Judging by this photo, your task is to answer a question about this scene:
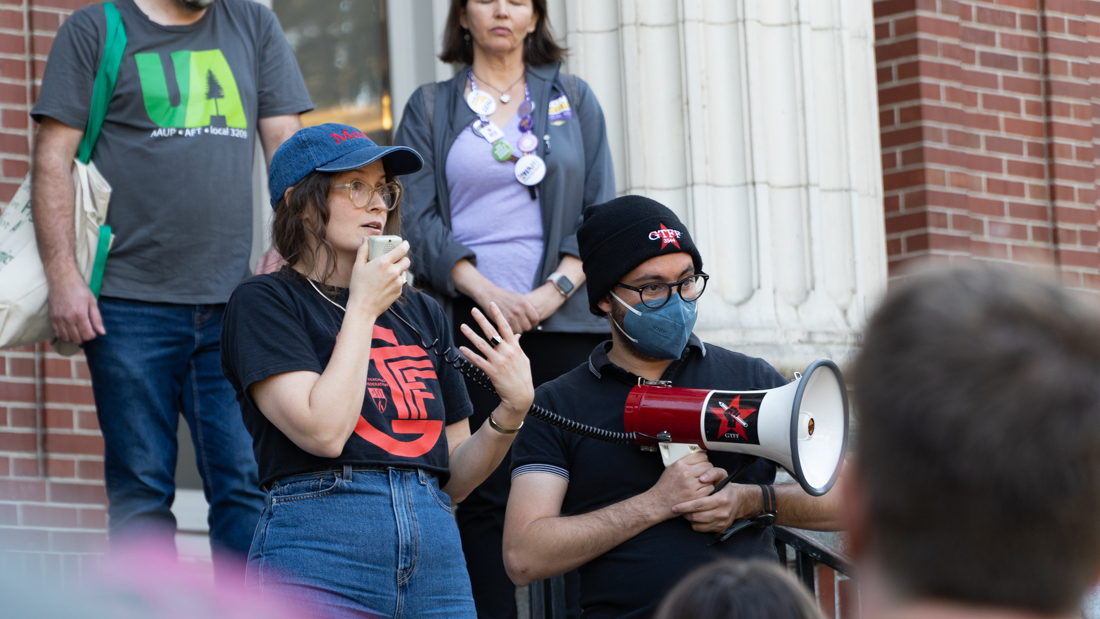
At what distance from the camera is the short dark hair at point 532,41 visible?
493cm

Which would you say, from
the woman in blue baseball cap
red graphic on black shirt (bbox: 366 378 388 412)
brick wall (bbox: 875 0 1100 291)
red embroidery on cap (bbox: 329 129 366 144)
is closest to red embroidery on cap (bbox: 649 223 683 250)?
the woman in blue baseball cap

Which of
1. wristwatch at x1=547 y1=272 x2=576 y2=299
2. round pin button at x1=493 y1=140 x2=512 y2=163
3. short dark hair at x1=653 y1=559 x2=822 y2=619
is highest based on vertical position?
round pin button at x1=493 y1=140 x2=512 y2=163

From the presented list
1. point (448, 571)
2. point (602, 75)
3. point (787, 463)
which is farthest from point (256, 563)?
point (602, 75)

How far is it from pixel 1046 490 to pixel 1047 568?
8cm

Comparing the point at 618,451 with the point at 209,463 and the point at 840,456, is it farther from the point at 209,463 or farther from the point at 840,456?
the point at 209,463

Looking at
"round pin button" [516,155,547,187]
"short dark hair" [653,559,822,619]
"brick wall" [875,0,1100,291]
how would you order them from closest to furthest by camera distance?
"short dark hair" [653,559,822,619], "round pin button" [516,155,547,187], "brick wall" [875,0,1100,291]

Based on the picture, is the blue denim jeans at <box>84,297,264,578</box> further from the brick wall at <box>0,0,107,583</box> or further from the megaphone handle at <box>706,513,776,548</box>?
the megaphone handle at <box>706,513,776,548</box>

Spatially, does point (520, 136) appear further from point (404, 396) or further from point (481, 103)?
point (404, 396)

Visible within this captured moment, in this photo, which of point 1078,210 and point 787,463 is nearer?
point 787,463

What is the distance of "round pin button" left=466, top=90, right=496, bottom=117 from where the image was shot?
4.79m

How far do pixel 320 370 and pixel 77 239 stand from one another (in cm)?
142

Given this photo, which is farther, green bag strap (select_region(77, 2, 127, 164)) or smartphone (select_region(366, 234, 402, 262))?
green bag strap (select_region(77, 2, 127, 164))

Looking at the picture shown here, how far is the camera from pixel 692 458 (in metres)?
3.54

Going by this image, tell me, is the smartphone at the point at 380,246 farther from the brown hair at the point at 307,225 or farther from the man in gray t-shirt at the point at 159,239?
the man in gray t-shirt at the point at 159,239
